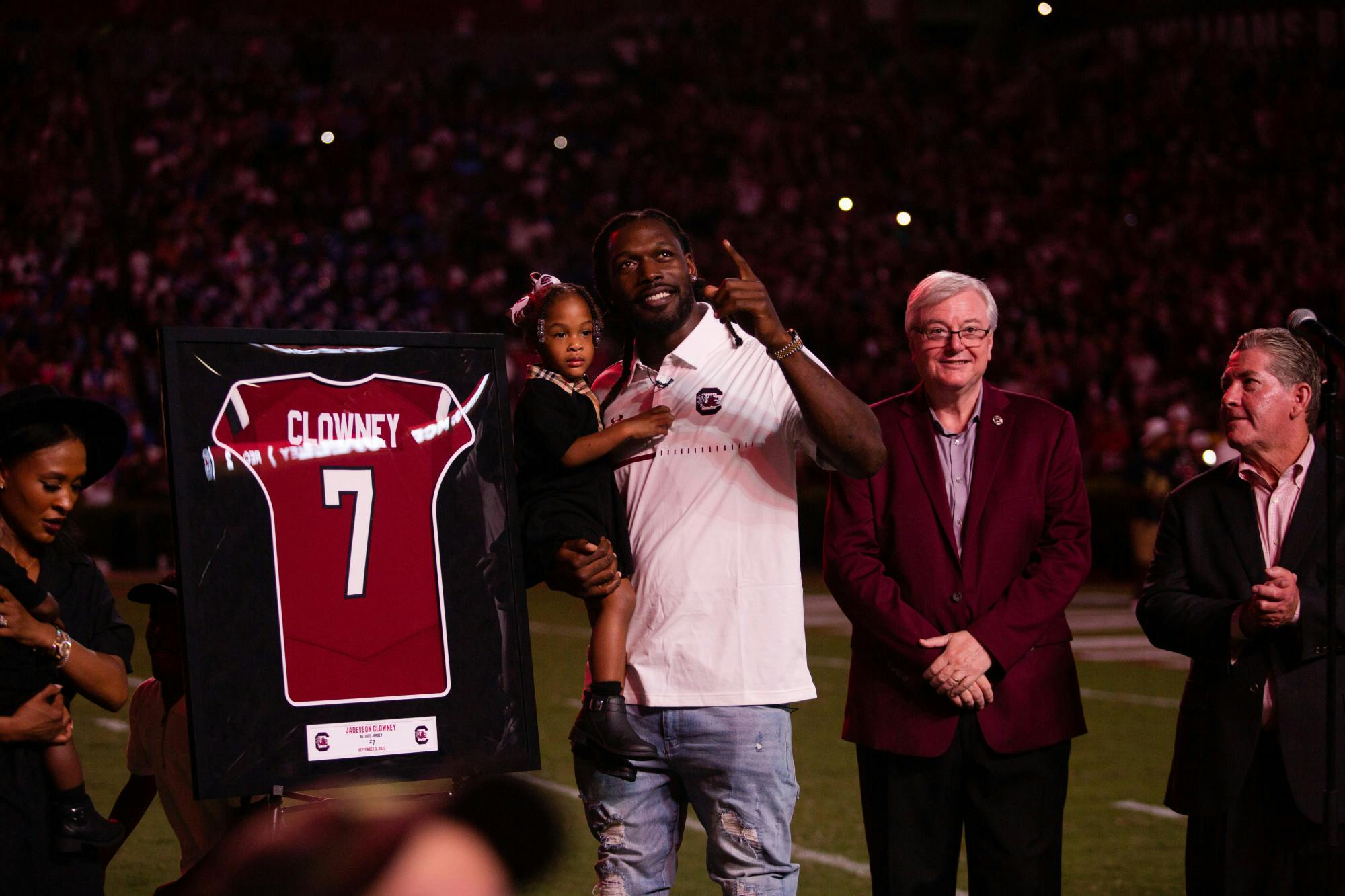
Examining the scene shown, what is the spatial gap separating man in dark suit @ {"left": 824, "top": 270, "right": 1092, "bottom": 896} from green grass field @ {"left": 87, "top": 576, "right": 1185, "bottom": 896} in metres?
1.39

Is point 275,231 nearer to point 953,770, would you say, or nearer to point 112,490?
point 112,490

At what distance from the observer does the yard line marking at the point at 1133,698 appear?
9.80 metres

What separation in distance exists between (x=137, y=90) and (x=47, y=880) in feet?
75.5

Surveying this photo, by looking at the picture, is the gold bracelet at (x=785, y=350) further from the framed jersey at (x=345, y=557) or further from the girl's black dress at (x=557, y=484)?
the framed jersey at (x=345, y=557)

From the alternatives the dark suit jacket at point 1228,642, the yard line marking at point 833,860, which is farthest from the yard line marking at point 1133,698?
the dark suit jacket at point 1228,642

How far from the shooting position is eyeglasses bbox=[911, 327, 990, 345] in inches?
156

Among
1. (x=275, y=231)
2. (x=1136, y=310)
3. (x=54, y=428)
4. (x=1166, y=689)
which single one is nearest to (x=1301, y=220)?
(x=1136, y=310)

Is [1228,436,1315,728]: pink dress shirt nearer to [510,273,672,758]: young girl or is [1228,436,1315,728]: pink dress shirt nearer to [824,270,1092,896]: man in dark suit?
[824,270,1092,896]: man in dark suit

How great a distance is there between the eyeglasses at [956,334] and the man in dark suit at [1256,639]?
2.30ft

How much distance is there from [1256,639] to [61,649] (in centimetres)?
285

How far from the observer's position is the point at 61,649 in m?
3.09

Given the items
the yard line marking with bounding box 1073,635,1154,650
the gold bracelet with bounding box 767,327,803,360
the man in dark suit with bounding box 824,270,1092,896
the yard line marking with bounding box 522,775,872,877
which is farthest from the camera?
the yard line marking with bounding box 1073,635,1154,650

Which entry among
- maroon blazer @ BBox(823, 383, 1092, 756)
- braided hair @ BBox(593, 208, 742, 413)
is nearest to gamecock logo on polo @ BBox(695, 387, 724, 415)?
braided hair @ BBox(593, 208, 742, 413)

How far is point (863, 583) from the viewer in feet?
12.9
